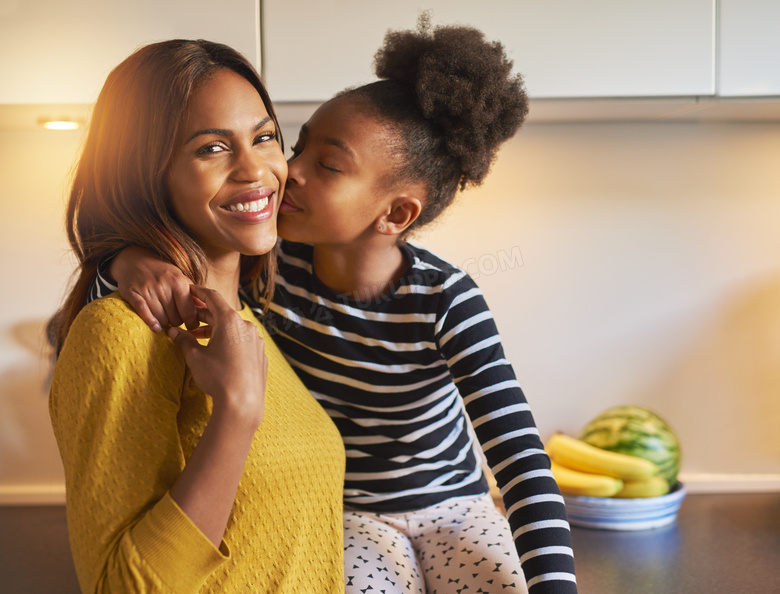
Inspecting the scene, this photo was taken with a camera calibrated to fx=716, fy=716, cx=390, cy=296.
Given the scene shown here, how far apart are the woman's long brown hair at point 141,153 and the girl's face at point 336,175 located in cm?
14

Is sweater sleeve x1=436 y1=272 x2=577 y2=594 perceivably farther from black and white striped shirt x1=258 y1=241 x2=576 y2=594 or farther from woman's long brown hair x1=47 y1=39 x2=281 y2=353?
woman's long brown hair x1=47 y1=39 x2=281 y2=353

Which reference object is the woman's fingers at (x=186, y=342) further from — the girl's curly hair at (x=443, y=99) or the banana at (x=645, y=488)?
the banana at (x=645, y=488)

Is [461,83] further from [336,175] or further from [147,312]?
[147,312]

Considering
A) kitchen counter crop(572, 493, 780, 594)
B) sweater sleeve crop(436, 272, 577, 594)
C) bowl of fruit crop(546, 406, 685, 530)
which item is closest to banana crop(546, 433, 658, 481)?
bowl of fruit crop(546, 406, 685, 530)

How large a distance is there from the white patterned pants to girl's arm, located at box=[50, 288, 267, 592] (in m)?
0.26

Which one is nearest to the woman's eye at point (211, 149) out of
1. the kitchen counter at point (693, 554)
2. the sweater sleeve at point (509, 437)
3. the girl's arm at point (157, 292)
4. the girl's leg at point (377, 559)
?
the girl's arm at point (157, 292)

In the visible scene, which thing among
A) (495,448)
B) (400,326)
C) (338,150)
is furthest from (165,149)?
(495,448)

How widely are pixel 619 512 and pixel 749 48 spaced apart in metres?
0.79

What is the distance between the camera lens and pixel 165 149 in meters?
0.76

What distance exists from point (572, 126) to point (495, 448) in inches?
30.4

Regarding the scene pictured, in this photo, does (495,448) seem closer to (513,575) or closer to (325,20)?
(513,575)

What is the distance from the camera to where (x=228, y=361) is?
680mm

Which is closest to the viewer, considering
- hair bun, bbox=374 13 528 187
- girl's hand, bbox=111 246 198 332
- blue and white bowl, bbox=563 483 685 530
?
girl's hand, bbox=111 246 198 332

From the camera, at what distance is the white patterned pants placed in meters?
0.87
